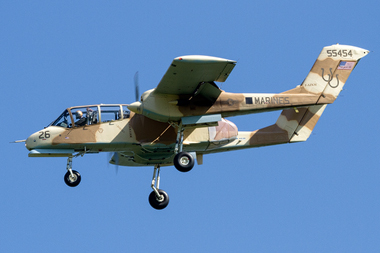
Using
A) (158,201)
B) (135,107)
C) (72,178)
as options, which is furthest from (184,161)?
(72,178)

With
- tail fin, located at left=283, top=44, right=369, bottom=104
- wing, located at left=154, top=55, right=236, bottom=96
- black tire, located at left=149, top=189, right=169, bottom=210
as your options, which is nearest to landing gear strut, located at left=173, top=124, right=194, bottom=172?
wing, located at left=154, top=55, right=236, bottom=96

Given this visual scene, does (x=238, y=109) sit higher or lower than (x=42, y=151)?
higher

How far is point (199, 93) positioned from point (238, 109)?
63.9 inches

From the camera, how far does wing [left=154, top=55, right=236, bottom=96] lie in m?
22.7

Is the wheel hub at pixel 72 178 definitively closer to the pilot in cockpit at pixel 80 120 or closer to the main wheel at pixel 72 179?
the main wheel at pixel 72 179

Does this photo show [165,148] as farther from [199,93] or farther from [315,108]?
[315,108]

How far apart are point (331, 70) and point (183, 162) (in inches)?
328

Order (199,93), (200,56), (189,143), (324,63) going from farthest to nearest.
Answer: (324,63)
(189,143)
(199,93)
(200,56)

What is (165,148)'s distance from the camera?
2747 cm

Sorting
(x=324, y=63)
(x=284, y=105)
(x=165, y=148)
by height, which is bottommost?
(x=165, y=148)

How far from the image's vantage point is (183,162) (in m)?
25.4

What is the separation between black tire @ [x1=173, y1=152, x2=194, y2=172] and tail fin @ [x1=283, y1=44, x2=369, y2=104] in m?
5.61

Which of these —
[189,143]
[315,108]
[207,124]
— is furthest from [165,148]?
[315,108]

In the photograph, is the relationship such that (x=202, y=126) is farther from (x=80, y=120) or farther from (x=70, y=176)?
(x=70, y=176)
